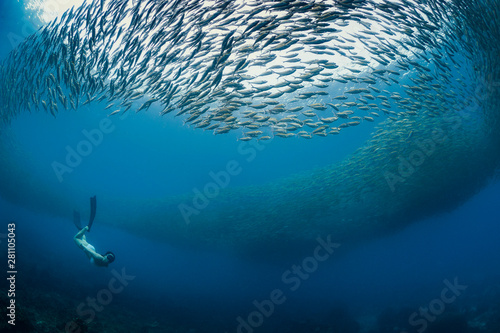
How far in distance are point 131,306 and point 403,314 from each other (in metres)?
18.9

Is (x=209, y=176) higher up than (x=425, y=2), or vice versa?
(x=209, y=176)

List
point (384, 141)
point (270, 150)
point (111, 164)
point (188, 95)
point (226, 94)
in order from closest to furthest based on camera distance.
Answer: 1. point (188, 95)
2. point (226, 94)
3. point (384, 141)
4. point (270, 150)
5. point (111, 164)

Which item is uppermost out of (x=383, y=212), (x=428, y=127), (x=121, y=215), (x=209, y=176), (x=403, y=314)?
(x=121, y=215)

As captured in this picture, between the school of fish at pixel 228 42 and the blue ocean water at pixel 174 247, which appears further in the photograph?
the blue ocean water at pixel 174 247

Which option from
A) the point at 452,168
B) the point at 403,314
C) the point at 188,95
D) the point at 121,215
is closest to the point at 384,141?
the point at 452,168

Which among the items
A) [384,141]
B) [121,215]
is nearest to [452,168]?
[384,141]

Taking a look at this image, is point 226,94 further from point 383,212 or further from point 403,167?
point 383,212

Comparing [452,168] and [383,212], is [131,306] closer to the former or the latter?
[383,212]

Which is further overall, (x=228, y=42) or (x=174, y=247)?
(x=174, y=247)

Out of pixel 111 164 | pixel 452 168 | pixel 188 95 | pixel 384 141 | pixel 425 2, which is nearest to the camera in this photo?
pixel 425 2

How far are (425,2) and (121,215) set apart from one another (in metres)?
29.9

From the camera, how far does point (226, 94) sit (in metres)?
7.68

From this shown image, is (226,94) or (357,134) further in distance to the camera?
(357,134)

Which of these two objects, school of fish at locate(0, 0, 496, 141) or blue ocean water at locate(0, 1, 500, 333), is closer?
school of fish at locate(0, 0, 496, 141)
